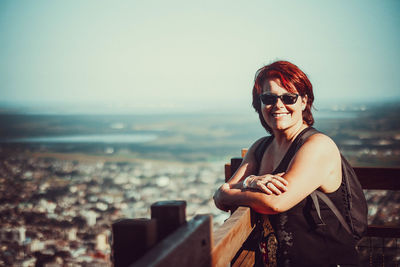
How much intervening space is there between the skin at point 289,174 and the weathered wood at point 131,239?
1.14 m

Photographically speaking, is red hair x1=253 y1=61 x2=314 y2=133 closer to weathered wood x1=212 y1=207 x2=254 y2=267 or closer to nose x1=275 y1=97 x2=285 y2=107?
nose x1=275 y1=97 x2=285 y2=107

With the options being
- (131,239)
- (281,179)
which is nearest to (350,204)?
(281,179)

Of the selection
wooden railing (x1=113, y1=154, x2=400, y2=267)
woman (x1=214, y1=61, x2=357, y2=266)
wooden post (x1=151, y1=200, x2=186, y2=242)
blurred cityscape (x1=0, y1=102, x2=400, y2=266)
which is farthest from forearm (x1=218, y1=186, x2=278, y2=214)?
blurred cityscape (x1=0, y1=102, x2=400, y2=266)

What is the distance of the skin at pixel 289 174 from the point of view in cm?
216

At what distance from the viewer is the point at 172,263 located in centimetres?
106

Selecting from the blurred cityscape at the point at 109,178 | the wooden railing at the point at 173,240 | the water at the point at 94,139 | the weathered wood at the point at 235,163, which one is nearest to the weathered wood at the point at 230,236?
the wooden railing at the point at 173,240

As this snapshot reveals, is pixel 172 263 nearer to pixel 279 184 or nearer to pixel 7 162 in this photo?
pixel 279 184

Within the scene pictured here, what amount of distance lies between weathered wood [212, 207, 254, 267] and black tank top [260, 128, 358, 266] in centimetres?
20

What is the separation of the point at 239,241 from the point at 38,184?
34426 millimetres

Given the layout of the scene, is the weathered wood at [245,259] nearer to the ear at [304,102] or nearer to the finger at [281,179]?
the finger at [281,179]

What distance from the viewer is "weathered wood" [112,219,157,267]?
109 cm

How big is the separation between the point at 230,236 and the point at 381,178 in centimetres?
156

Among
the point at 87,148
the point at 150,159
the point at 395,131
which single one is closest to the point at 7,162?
the point at 87,148

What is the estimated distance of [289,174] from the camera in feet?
7.23
